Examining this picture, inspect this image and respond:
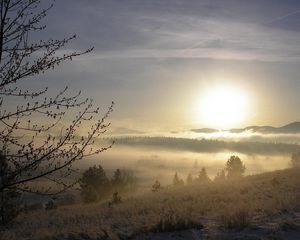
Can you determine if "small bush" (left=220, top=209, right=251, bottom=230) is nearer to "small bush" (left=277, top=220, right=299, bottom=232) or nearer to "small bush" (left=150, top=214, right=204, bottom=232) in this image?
"small bush" (left=150, top=214, right=204, bottom=232)

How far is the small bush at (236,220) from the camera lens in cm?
1634

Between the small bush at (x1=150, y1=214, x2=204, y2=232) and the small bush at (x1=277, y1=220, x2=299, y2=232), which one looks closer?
the small bush at (x1=277, y1=220, x2=299, y2=232)

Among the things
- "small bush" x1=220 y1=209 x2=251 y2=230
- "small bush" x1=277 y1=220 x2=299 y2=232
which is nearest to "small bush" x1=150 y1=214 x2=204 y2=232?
"small bush" x1=220 y1=209 x2=251 y2=230

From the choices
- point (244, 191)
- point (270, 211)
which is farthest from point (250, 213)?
point (244, 191)

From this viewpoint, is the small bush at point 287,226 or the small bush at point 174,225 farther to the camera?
the small bush at point 174,225

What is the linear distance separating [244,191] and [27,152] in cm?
2499

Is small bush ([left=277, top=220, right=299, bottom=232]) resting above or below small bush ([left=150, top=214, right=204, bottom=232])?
below

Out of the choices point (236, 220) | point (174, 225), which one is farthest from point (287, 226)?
point (174, 225)

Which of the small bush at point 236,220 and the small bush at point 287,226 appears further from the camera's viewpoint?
the small bush at point 236,220

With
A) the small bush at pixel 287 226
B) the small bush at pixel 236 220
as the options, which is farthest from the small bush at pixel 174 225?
the small bush at pixel 287 226

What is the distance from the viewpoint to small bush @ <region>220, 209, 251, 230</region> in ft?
53.6

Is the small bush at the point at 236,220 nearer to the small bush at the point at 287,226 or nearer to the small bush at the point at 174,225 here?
the small bush at the point at 174,225

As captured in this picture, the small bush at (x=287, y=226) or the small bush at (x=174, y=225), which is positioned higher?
the small bush at (x=174, y=225)

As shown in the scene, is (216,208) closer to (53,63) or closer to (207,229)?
(207,229)
